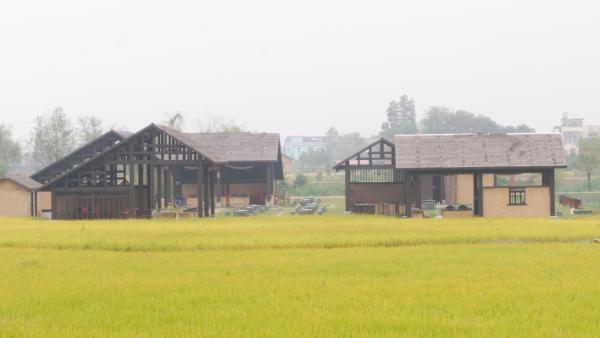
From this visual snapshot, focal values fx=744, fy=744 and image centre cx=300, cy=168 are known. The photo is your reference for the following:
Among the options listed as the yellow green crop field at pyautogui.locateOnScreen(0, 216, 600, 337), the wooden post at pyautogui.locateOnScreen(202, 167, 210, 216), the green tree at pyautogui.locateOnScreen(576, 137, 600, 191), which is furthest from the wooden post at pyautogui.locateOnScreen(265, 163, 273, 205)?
the green tree at pyautogui.locateOnScreen(576, 137, 600, 191)

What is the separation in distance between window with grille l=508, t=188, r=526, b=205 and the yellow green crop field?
16476 millimetres

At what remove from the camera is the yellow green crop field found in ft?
33.4

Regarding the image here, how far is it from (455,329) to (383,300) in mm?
2222

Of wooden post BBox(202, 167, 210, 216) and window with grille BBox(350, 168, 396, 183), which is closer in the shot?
wooden post BBox(202, 167, 210, 216)

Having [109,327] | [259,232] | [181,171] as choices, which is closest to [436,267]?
[109,327]

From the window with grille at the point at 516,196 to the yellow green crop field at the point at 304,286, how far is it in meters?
16.5

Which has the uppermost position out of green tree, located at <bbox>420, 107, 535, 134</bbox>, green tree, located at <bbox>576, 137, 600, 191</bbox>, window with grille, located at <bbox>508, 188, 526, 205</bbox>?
green tree, located at <bbox>420, 107, 535, 134</bbox>

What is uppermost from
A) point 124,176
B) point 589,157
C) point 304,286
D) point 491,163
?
point 589,157

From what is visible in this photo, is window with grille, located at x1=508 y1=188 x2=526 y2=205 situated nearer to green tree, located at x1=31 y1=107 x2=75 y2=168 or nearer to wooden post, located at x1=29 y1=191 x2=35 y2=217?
wooden post, located at x1=29 y1=191 x2=35 y2=217

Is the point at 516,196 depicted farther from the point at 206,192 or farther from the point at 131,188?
the point at 131,188

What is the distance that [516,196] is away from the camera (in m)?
40.0

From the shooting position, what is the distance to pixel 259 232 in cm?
2561

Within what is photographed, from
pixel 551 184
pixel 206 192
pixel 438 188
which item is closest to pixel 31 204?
pixel 206 192

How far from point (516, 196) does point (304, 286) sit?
95.1ft
